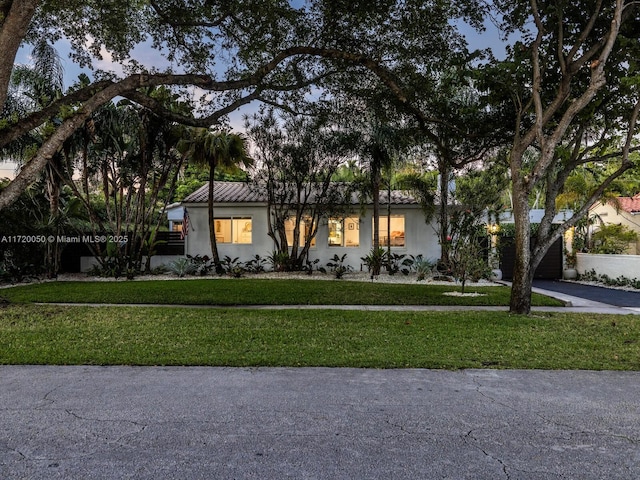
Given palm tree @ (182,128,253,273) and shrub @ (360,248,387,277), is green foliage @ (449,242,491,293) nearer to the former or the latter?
shrub @ (360,248,387,277)

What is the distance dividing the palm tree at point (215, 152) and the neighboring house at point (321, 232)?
3.86 ft

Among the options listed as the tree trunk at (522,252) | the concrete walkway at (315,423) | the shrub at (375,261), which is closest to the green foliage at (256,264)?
the shrub at (375,261)

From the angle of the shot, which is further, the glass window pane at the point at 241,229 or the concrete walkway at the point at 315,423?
the glass window pane at the point at 241,229

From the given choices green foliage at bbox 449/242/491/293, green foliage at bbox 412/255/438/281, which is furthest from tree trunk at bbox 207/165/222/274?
green foliage at bbox 449/242/491/293

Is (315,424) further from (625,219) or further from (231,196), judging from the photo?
(625,219)

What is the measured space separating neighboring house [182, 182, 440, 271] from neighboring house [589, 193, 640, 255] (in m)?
8.22

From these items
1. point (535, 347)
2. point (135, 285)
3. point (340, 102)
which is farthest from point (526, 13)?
point (135, 285)

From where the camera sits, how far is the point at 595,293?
1309 centimetres

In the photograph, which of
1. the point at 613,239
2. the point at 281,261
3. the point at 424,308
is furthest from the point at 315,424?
the point at 613,239

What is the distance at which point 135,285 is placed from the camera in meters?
13.1

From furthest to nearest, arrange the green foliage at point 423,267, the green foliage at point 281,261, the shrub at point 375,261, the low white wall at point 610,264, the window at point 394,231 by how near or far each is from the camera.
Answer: the window at point 394,231, the green foliage at point 281,261, the shrub at point 375,261, the green foliage at point 423,267, the low white wall at point 610,264

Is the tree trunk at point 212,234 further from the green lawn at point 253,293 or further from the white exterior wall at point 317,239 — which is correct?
the green lawn at point 253,293

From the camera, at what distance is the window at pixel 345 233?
719 inches

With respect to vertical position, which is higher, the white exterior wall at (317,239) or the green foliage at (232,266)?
the white exterior wall at (317,239)
